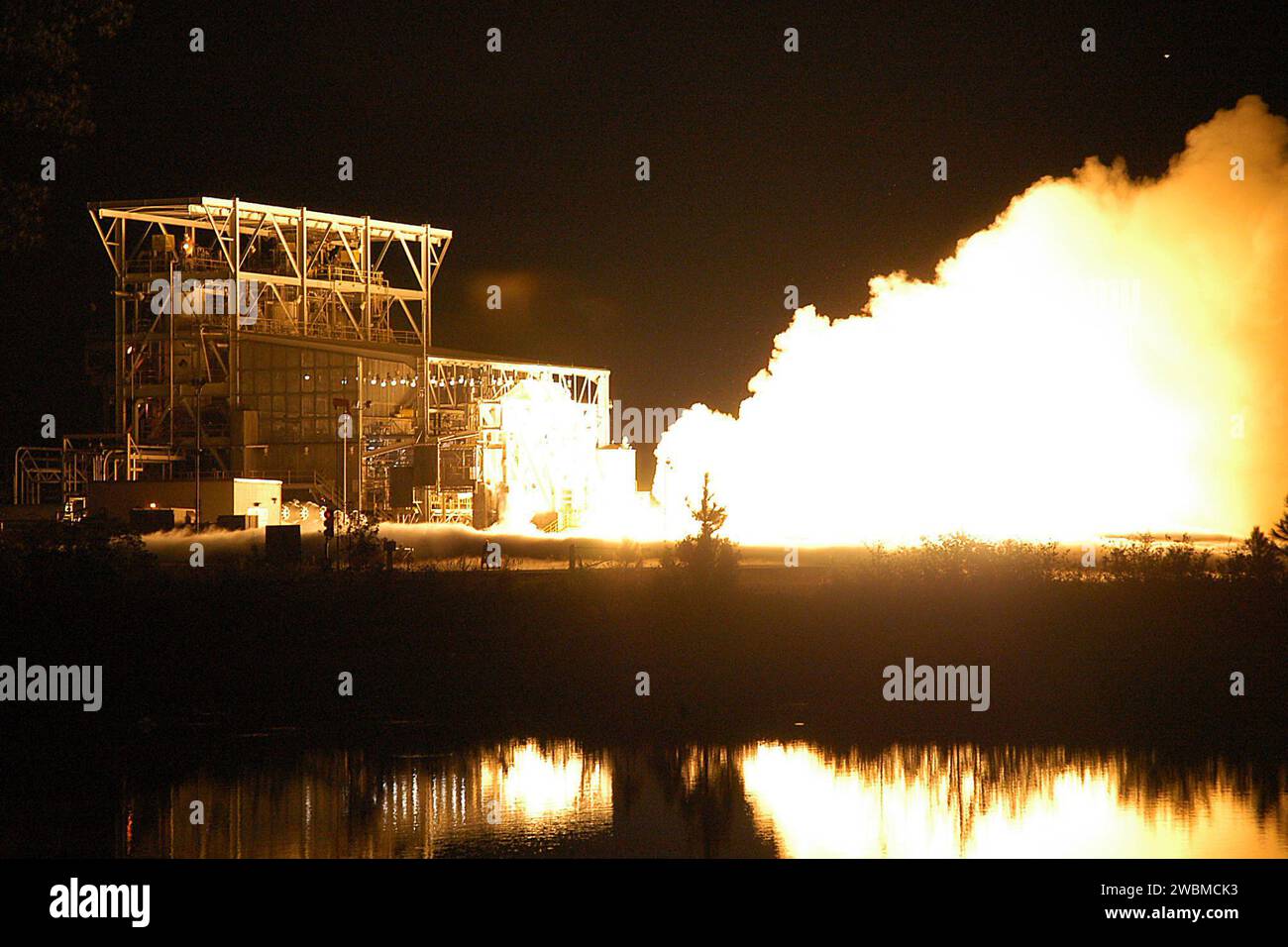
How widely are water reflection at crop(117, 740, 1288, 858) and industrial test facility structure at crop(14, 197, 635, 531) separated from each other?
38740 millimetres

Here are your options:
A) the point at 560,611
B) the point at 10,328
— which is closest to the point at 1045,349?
the point at 560,611

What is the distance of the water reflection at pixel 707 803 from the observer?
74.9 ft

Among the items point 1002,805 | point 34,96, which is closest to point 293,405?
point 34,96

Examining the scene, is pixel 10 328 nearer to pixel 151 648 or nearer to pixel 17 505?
pixel 17 505

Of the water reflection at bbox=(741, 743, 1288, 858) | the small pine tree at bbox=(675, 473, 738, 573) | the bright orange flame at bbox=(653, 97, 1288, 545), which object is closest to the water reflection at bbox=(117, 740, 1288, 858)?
the water reflection at bbox=(741, 743, 1288, 858)

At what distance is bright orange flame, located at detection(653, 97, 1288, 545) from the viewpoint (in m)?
54.6

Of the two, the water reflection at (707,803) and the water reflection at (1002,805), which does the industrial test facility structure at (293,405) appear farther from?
the water reflection at (1002,805)

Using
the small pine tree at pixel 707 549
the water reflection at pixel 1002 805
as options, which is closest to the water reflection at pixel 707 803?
the water reflection at pixel 1002 805

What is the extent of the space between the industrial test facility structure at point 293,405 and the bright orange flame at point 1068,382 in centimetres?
1431

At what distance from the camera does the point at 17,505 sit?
243ft

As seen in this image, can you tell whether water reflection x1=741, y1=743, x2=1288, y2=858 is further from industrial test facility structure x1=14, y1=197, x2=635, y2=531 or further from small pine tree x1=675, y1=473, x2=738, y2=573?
industrial test facility structure x1=14, y1=197, x2=635, y2=531

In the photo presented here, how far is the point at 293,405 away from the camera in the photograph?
2793 inches

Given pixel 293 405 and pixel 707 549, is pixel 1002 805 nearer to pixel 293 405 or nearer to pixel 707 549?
pixel 707 549
